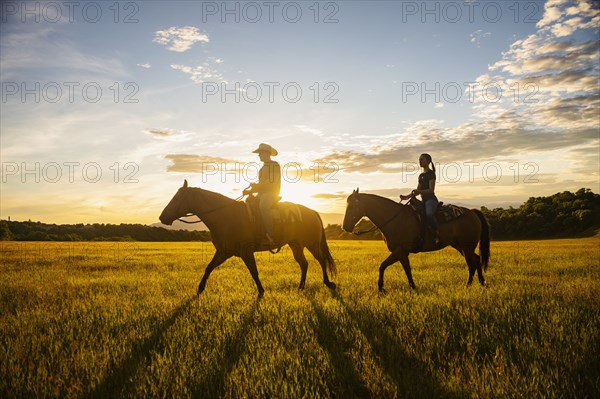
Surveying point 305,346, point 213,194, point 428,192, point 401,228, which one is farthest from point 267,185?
point 305,346

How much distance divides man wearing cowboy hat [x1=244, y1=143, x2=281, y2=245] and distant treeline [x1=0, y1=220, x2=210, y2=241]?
5734 cm

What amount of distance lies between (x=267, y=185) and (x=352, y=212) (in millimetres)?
2385

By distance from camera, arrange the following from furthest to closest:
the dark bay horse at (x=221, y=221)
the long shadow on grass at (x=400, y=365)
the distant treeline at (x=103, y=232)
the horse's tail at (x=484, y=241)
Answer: the distant treeline at (x=103, y=232) < the horse's tail at (x=484, y=241) < the dark bay horse at (x=221, y=221) < the long shadow on grass at (x=400, y=365)

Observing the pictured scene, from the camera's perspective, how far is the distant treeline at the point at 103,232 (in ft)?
216

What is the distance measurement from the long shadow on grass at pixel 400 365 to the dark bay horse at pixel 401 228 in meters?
3.93

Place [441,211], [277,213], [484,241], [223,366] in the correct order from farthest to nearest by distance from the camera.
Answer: [484,241], [441,211], [277,213], [223,366]

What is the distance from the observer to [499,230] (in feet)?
265

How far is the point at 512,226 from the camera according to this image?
80.1m

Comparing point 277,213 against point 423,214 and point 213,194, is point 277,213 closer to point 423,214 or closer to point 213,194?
point 213,194

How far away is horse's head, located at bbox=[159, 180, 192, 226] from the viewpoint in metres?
8.81

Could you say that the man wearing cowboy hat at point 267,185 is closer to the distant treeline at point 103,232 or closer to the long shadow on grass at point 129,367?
the long shadow on grass at point 129,367

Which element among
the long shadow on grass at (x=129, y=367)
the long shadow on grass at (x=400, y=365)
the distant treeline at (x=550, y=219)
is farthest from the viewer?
the distant treeline at (x=550, y=219)

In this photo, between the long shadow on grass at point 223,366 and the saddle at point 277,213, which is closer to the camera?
the long shadow on grass at point 223,366

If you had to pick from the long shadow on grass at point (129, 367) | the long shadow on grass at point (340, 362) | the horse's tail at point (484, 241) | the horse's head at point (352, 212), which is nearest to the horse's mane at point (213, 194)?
the horse's head at point (352, 212)
